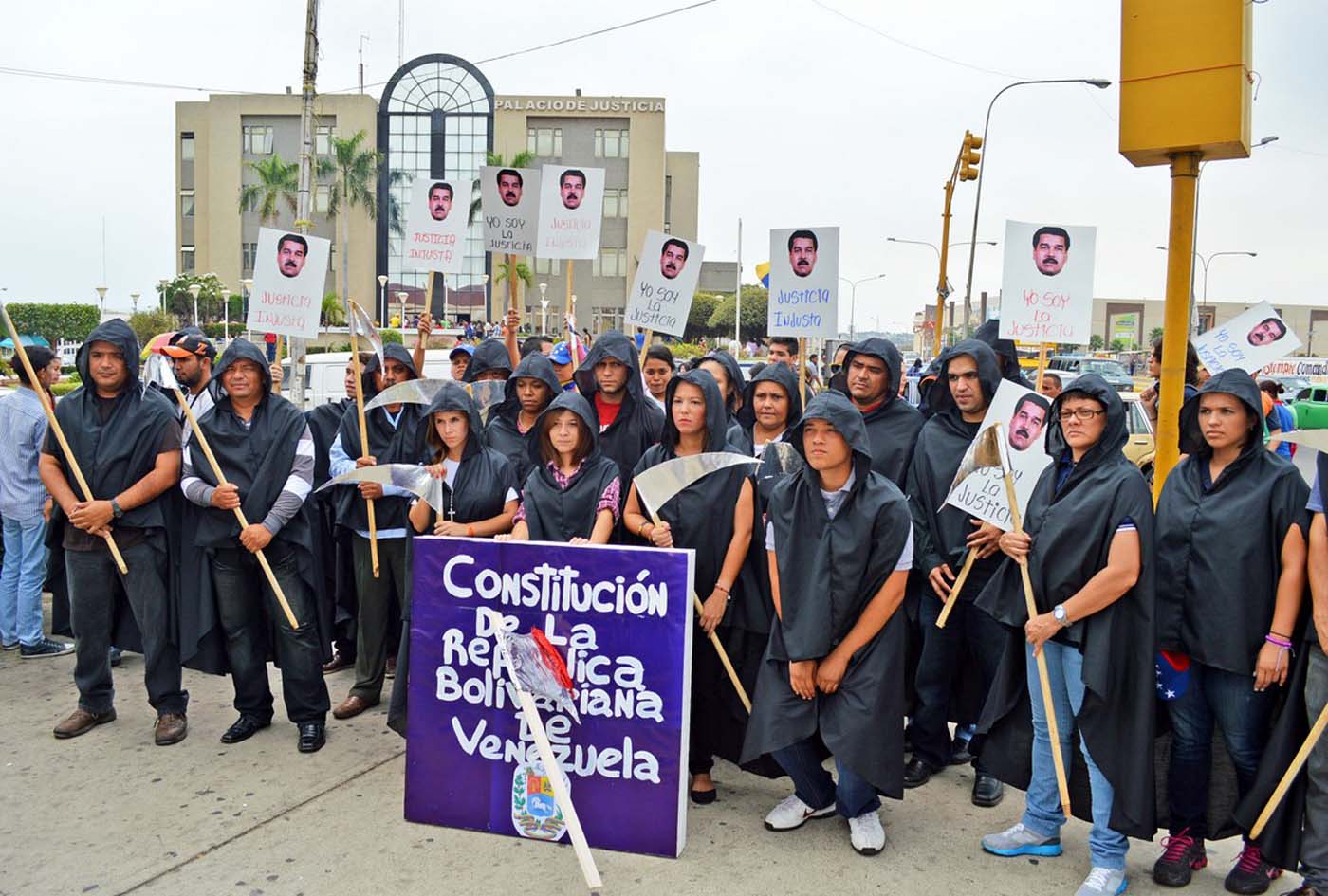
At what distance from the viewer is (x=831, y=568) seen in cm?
431

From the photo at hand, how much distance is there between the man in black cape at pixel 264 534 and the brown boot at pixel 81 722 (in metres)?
0.69

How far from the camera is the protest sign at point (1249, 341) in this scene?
21.5 feet

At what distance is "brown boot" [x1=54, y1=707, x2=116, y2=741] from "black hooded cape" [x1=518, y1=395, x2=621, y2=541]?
2763 millimetres

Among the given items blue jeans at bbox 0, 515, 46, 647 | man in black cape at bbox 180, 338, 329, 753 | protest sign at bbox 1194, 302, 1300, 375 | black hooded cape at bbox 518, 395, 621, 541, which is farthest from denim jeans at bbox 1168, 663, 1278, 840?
blue jeans at bbox 0, 515, 46, 647

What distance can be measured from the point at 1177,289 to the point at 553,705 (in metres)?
3.59

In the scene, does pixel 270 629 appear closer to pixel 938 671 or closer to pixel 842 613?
pixel 842 613

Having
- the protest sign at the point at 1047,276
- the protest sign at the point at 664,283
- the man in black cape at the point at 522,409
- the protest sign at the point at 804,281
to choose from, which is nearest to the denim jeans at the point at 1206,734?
the protest sign at the point at 1047,276

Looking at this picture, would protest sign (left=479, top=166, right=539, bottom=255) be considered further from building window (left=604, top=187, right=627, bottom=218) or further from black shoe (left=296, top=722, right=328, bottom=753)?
building window (left=604, top=187, right=627, bottom=218)

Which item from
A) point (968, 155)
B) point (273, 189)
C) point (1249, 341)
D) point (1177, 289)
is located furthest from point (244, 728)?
point (273, 189)

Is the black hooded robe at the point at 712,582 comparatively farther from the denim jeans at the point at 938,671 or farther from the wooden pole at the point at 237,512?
the wooden pole at the point at 237,512

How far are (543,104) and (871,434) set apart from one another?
221 feet

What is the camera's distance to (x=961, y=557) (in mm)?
5148

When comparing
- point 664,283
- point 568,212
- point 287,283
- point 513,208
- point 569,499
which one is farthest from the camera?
point 513,208

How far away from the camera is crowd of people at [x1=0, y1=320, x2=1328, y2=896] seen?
160 inches
